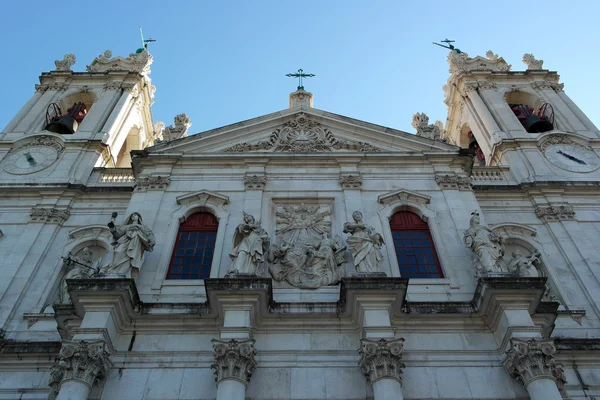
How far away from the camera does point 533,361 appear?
37.3ft

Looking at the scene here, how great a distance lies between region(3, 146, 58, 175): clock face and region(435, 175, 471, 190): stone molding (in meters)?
15.5

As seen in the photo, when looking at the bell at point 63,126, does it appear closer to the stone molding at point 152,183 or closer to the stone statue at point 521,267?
the stone molding at point 152,183

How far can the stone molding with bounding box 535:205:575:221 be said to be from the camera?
734 inches

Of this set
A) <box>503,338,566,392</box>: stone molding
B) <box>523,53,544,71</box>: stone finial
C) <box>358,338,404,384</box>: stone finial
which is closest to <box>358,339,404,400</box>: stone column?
<box>358,338,404,384</box>: stone finial

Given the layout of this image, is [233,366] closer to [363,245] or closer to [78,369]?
[78,369]

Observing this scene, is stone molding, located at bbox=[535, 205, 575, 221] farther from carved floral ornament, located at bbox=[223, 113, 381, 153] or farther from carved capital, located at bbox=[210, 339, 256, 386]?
carved capital, located at bbox=[210, 339, 256, 386]

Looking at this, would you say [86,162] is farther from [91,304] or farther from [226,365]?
[226,365]

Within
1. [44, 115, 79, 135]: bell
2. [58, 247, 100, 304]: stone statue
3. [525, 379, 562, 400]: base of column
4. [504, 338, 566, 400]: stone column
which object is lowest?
[525, 379, 562, 400]: base of column

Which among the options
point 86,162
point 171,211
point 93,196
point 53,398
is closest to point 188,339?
point 53,398

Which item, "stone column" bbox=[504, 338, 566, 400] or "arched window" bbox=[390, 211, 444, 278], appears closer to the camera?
"stone column" bbox=[504, 338, 566, 400]

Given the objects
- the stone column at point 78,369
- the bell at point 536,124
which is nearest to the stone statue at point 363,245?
the stone column at point 78,369

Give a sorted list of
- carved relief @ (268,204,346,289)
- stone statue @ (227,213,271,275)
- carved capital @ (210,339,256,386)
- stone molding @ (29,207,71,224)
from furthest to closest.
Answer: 1. stone molding @ (29,207,71,224)
2. carved relief @ (268,204,346,289)
3. stone statue @ (227,213,271,275)
4. carved capital @ (210,339,256,386)

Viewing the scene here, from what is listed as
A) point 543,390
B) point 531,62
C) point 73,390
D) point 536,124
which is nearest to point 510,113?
point 536,124

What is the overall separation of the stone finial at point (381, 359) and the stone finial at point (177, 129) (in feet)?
40.9
